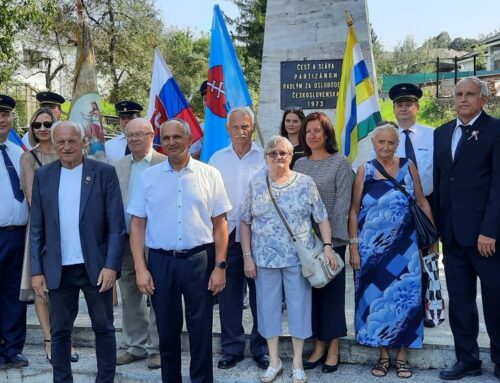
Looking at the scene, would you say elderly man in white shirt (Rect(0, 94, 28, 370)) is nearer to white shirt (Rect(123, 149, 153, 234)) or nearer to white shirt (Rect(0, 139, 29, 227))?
white shirt (Rect(0, 139, 29, 227))

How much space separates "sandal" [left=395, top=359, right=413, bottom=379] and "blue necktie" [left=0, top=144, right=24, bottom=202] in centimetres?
313

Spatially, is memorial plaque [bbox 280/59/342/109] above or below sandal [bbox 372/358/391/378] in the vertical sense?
above

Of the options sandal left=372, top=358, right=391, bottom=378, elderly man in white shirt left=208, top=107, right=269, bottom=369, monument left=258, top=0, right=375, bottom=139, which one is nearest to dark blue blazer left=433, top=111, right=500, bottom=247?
sandal left=372, top=358, right=391, bottom=378

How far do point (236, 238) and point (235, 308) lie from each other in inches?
21.7

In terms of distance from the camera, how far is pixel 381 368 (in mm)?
3957

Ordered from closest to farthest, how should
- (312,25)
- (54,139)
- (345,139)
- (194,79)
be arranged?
(54,139) < (345,139) < (312,25) < (194,79)

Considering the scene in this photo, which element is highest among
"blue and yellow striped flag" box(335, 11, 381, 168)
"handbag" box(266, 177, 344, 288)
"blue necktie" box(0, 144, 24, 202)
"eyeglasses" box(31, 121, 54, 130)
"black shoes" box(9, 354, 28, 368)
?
"blue and yellow striped flag" box(335, 11, 381, 168)

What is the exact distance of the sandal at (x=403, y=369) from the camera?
3.91 metres

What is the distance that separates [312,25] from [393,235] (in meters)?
3.11

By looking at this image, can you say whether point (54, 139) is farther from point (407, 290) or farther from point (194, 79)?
point (194, 79)

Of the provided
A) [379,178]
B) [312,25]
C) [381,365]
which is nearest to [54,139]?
[379,178]

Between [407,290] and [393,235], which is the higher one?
[393,235]

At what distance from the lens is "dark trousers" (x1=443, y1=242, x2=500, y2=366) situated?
3.78 metres

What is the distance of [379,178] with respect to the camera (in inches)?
152
